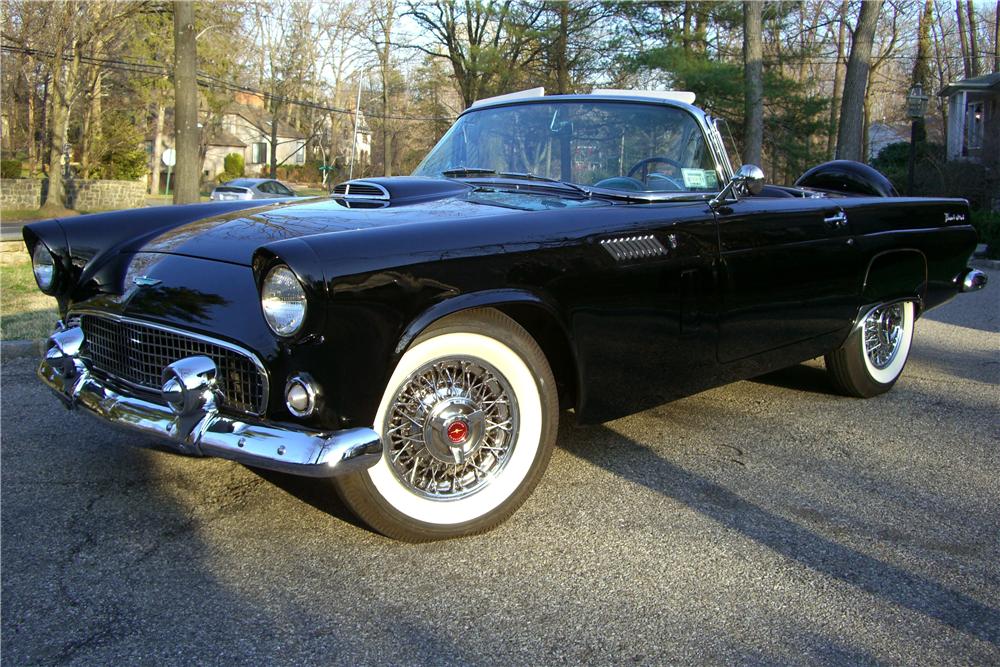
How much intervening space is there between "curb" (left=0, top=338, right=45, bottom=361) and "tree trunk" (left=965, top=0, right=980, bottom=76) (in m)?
37.7

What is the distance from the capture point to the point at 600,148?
389 cm

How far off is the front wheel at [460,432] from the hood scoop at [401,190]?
894 mm

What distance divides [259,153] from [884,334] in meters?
78.9

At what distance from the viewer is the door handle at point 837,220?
4125mm

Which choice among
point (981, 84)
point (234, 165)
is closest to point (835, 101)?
point (981, 84)

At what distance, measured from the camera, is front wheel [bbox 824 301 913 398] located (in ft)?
15.2

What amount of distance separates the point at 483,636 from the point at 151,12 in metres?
29.9

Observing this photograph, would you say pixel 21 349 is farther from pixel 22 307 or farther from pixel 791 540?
pixel 791 540

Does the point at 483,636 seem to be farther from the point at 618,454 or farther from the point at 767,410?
the point at 767,410

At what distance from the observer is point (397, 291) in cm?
255

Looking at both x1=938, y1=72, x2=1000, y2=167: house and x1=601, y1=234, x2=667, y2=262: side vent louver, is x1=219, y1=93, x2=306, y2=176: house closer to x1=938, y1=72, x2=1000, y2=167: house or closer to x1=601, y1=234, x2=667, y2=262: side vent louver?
x1=938, y1=72, x2=1000, y2=167: house

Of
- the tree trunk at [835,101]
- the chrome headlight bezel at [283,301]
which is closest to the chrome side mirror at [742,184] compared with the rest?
the chrome headlight bezel at [283,301]

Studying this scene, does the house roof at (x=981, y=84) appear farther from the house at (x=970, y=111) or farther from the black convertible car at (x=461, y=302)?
the black convertible car at (x=461, y=302)

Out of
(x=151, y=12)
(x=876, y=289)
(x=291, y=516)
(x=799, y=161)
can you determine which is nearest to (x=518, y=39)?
(x=799, y=161)
